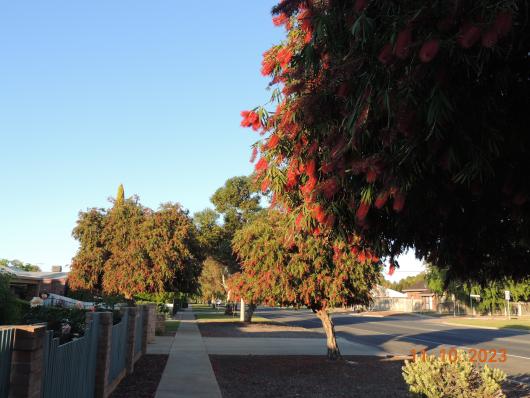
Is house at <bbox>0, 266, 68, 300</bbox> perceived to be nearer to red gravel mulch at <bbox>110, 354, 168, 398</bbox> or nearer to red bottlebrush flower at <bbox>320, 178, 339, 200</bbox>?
red gravel mulch at <bbox>110, 354, 168, 398</bbox>

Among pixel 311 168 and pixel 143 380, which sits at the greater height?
pixel 311 168

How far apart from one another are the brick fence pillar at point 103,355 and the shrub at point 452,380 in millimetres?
5030

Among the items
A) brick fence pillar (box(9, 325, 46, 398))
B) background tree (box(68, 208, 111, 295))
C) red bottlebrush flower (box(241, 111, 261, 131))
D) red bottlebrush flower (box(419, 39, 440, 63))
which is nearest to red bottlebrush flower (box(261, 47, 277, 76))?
red bottlebrush flower (box(241, 111, 261, 131))

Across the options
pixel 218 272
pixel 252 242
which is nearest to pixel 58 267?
pixel 218 272

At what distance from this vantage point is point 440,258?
6.07m

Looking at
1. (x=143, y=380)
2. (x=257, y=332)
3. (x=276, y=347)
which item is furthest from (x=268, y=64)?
(x=257, y=332)

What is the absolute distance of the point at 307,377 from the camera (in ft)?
44.4

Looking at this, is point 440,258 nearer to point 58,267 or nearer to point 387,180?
point 387,180

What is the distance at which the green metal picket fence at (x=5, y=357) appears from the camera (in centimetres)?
446

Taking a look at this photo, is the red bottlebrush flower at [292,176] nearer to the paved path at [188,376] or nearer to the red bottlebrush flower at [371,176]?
the red bottlebrush flower at [371,176]

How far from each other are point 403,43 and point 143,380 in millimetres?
11630

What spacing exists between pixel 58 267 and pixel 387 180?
80635 millimetres

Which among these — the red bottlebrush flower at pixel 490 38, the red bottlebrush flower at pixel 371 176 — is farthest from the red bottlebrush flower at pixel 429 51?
the red bottlebrush flower at pixel 371 176

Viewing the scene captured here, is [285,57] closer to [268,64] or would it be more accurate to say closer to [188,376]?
[268,64]
